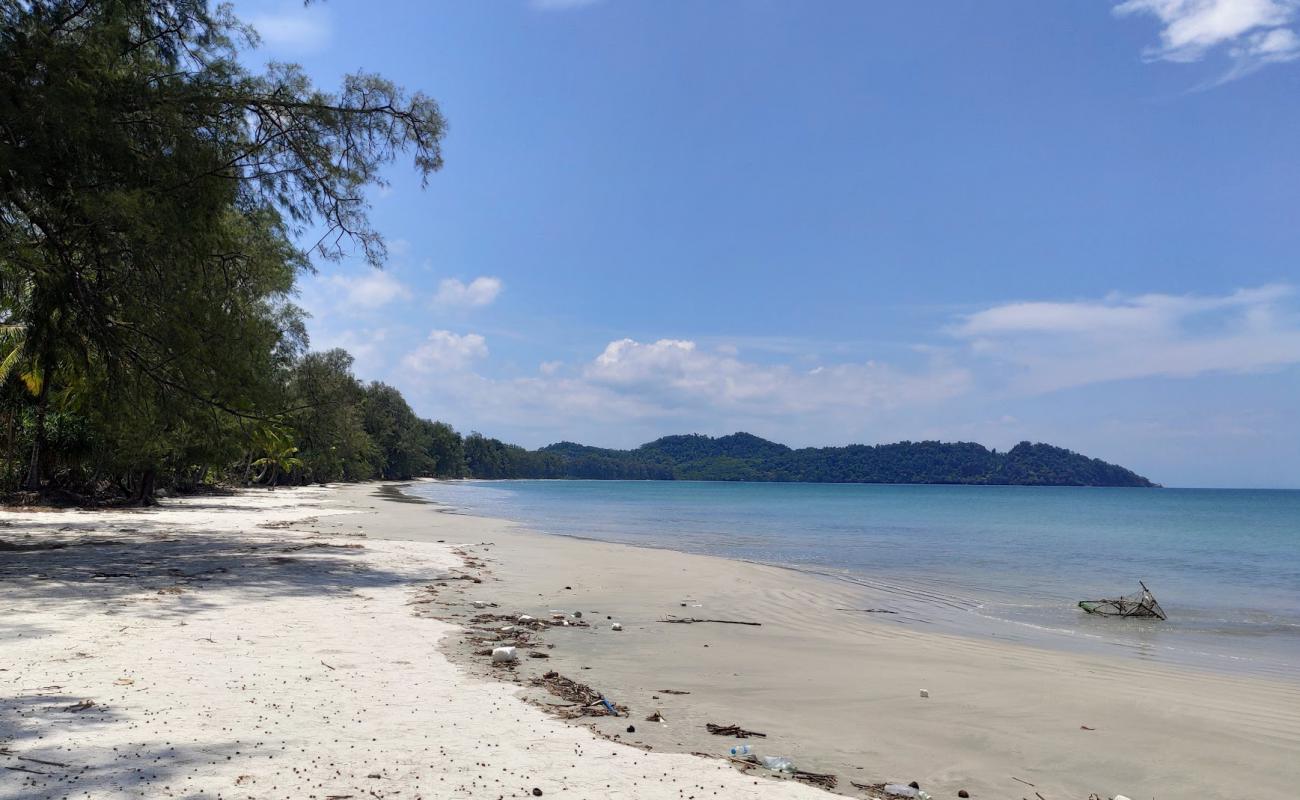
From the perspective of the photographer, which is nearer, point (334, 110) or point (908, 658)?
point (908, 658)

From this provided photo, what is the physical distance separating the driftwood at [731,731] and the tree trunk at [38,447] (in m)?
24.3

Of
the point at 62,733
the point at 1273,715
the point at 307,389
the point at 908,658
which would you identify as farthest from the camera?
the point at 307,389

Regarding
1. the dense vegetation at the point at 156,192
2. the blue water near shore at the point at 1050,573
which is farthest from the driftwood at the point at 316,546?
the blue water near shore at the point at 1050,573

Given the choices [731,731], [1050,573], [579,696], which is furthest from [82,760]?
[1050,573]

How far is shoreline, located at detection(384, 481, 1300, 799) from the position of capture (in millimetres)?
5516

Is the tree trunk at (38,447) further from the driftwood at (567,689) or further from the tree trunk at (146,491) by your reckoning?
the driftwood at (567,689)

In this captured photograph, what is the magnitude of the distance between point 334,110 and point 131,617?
362 inches

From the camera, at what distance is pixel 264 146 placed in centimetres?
1323

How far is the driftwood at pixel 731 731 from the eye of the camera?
18.6 ft

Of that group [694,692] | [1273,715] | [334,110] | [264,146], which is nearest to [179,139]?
[264,146]

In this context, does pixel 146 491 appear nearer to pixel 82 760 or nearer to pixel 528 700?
pixel 528 700

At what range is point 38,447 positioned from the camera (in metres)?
24.0

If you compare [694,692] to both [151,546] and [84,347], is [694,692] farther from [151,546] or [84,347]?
[151,546]

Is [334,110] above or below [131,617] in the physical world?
above
